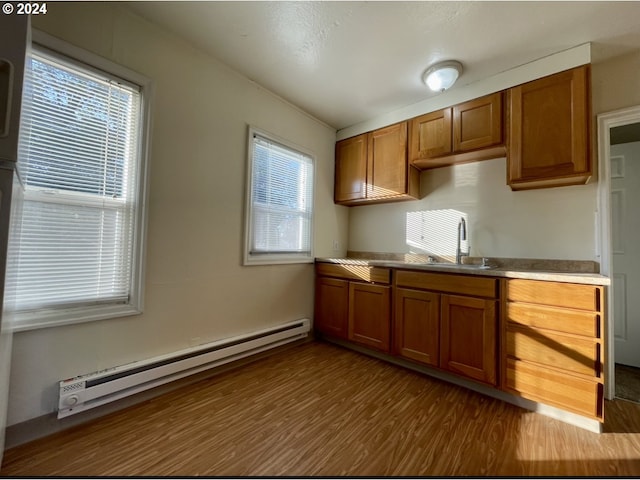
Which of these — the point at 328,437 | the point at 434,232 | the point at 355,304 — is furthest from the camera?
the point at 434,232

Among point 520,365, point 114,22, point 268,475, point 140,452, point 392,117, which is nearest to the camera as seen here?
point 268,475

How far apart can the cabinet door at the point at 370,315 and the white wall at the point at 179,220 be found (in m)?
0.70

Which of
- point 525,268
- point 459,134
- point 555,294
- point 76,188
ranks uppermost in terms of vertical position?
point 459,134

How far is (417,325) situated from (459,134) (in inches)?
67.9

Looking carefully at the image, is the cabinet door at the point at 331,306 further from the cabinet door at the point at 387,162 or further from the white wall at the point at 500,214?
the cabinet door at the point at 387,162

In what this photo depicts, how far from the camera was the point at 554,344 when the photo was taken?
5.57 feet

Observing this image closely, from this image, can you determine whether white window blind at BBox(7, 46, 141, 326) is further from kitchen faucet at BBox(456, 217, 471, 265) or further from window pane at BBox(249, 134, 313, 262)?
kitchen faucet at BBox(456, 217, 471, 265)

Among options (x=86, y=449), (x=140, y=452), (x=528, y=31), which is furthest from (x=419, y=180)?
(x=86, y=449)

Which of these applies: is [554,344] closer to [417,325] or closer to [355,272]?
[417,325]

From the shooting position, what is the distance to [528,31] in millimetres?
1817

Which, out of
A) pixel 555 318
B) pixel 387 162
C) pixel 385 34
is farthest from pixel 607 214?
pixel 385 34

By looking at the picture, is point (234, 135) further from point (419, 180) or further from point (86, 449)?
point (86, 449)

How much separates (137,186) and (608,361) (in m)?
3.55

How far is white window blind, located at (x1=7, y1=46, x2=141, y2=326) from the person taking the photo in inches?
56.6
